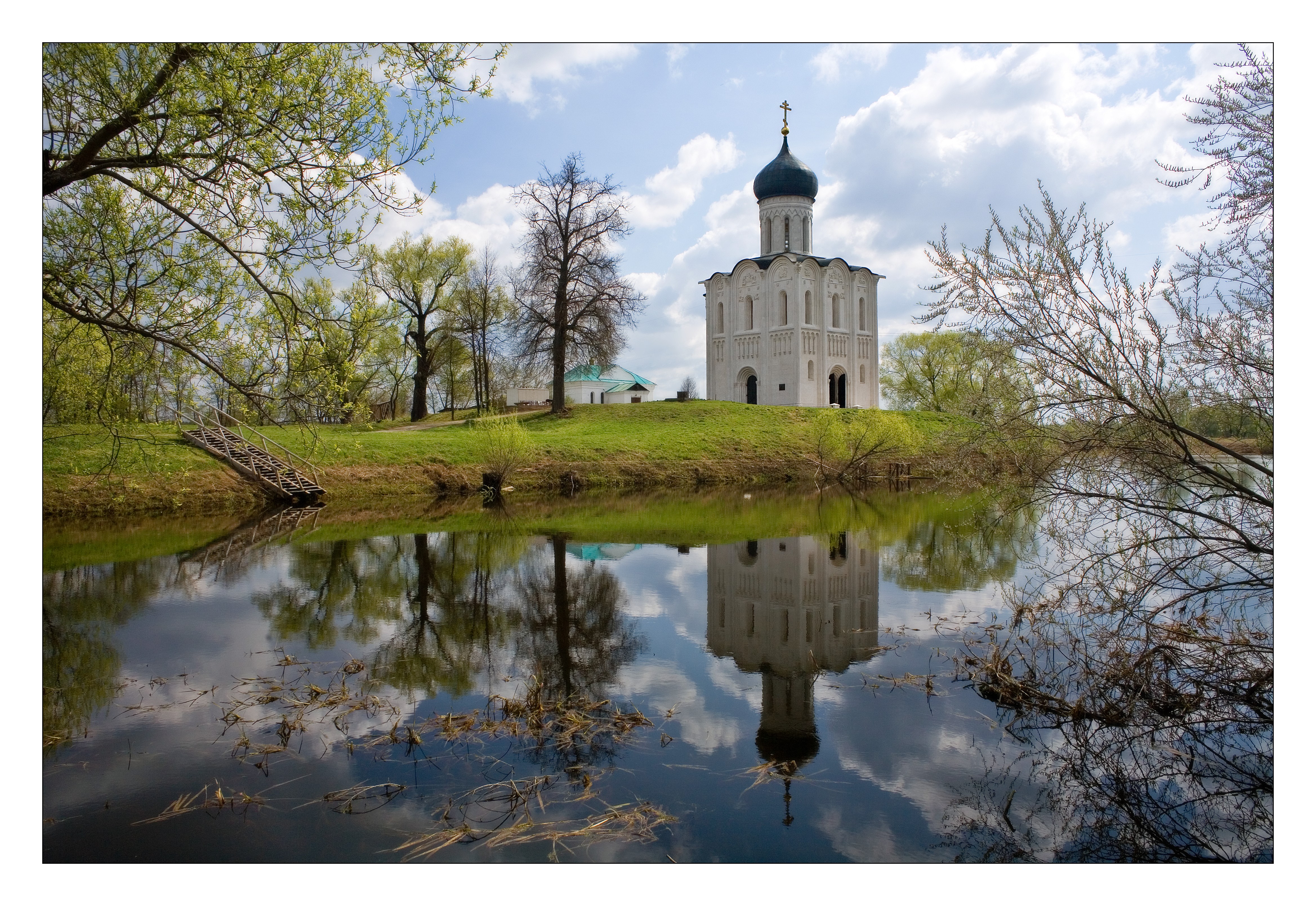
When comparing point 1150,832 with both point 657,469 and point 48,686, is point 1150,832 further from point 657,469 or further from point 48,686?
point 657,469

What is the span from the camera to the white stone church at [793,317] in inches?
1799

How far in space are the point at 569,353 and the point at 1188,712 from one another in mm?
32037

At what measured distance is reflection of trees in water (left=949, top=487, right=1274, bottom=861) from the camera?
4.04 meters

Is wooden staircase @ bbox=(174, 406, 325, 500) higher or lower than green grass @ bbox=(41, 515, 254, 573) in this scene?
higher

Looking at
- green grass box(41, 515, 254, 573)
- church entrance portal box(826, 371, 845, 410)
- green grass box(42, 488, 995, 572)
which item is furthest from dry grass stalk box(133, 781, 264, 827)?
church entrance portal box(826, 371, 845, 410)

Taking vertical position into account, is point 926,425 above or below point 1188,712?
above

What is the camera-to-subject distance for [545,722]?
5.50 meters

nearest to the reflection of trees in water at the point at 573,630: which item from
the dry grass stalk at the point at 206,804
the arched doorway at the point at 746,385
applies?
the dry grass stalk at the point at 206,804

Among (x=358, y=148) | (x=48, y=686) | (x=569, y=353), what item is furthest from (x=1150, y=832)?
(x=569, y=353)

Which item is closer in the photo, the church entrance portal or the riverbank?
the riverbank

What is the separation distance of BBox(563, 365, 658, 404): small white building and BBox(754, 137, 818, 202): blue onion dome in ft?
59.5

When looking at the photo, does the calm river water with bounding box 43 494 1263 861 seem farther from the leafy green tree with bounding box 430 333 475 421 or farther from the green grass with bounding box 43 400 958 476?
the leafy green tree with bounding box 430 333 475 421
